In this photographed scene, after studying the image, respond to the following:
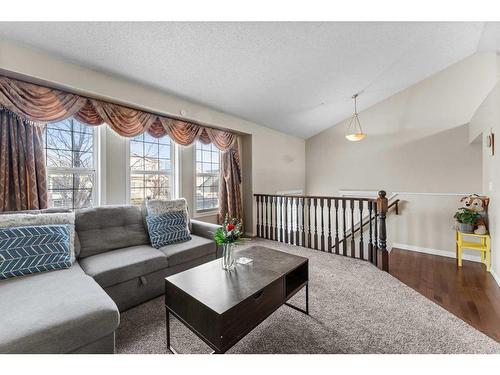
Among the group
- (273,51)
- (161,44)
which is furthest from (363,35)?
(161,44)

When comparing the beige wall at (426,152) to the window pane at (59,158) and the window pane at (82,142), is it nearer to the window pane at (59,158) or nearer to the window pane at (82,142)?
the window pane at (82,142)

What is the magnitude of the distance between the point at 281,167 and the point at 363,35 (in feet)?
9.76

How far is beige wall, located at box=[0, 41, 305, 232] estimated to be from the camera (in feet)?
6.59

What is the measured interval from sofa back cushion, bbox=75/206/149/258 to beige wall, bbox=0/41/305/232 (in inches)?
19.2

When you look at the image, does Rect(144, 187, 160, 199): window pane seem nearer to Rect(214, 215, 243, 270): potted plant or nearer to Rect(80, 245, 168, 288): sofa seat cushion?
Rect(80, 245, 168, 288): sofa seat cushion

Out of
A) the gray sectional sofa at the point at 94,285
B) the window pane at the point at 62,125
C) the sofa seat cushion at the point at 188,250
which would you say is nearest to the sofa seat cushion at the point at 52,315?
the gray sectional sofa at the point at 94,285

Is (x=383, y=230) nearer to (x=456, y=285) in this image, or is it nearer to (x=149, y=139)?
(x=456, y=285)

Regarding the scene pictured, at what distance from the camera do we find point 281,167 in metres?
5.18

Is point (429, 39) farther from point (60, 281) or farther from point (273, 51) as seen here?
point (60, 281)

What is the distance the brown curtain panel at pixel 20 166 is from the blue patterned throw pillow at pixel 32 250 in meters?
0.61

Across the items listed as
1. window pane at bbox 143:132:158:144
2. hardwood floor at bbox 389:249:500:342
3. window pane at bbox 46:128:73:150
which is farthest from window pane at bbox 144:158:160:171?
hardwood floor at bbox 389:249:500:342

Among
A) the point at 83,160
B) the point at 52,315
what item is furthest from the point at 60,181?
the point at 52,315

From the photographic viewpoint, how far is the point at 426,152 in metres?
4.40

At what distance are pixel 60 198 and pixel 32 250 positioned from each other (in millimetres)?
1055
